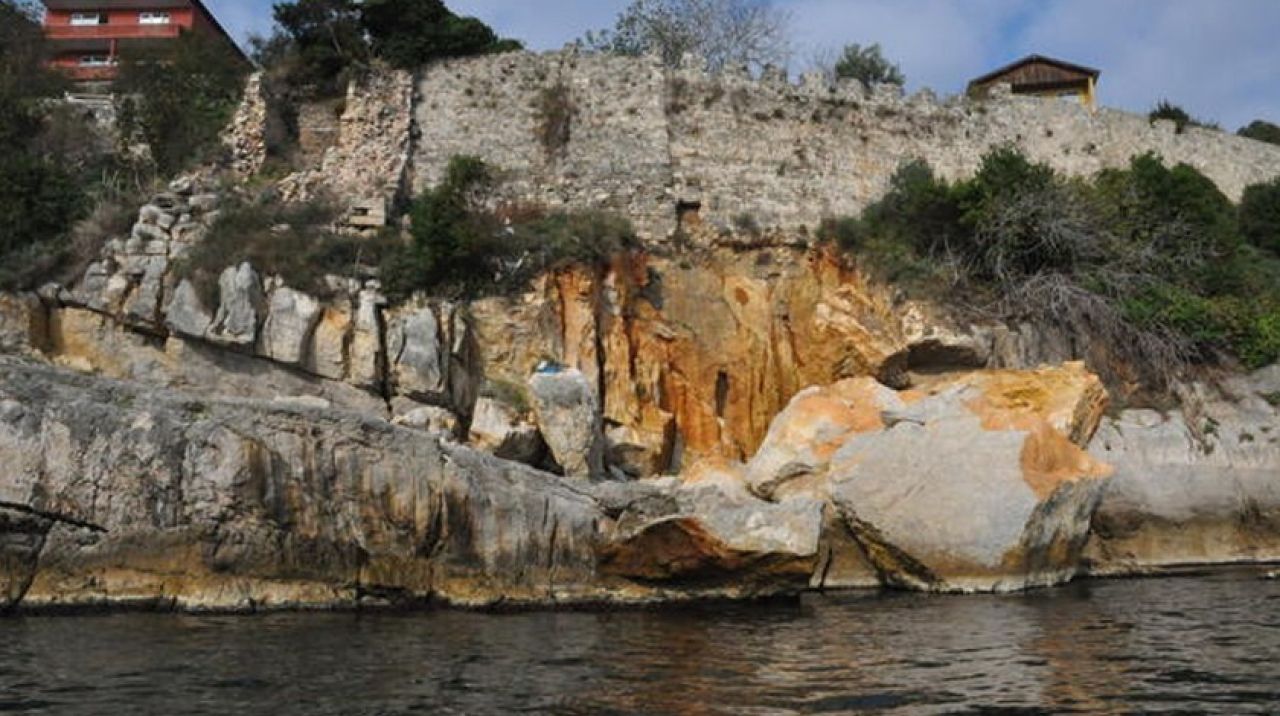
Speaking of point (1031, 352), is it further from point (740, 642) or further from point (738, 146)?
point (740, 642)

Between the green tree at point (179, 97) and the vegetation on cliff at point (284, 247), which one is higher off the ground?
the green tree at point (179, 97)

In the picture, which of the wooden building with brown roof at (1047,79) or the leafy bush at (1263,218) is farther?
→ the wooden building with brown roof at (1047,79)

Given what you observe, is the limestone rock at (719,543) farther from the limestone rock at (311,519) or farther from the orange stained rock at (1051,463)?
the orange stained rock at (1051,463)

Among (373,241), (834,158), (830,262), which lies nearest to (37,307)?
(373,241)

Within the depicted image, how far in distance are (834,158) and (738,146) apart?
230 centimetres

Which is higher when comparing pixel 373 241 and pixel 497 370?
pixel 373 241

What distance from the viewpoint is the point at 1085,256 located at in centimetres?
2311

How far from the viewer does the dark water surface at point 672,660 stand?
826cm

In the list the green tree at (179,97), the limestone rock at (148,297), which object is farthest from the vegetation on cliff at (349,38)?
the limestone rock at (148,297)

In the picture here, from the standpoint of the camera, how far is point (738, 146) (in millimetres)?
24422

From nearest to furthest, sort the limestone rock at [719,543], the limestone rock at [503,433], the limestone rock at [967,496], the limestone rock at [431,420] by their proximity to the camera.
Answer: the limestone rock at [719,543], the limestone rock at [967,496], the limestone rock at [431,420], the limestone rock at [503,433]

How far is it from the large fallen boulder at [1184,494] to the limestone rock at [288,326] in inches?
513

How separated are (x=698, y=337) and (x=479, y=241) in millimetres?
4606

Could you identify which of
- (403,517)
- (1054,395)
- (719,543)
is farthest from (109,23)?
(1054,395)
